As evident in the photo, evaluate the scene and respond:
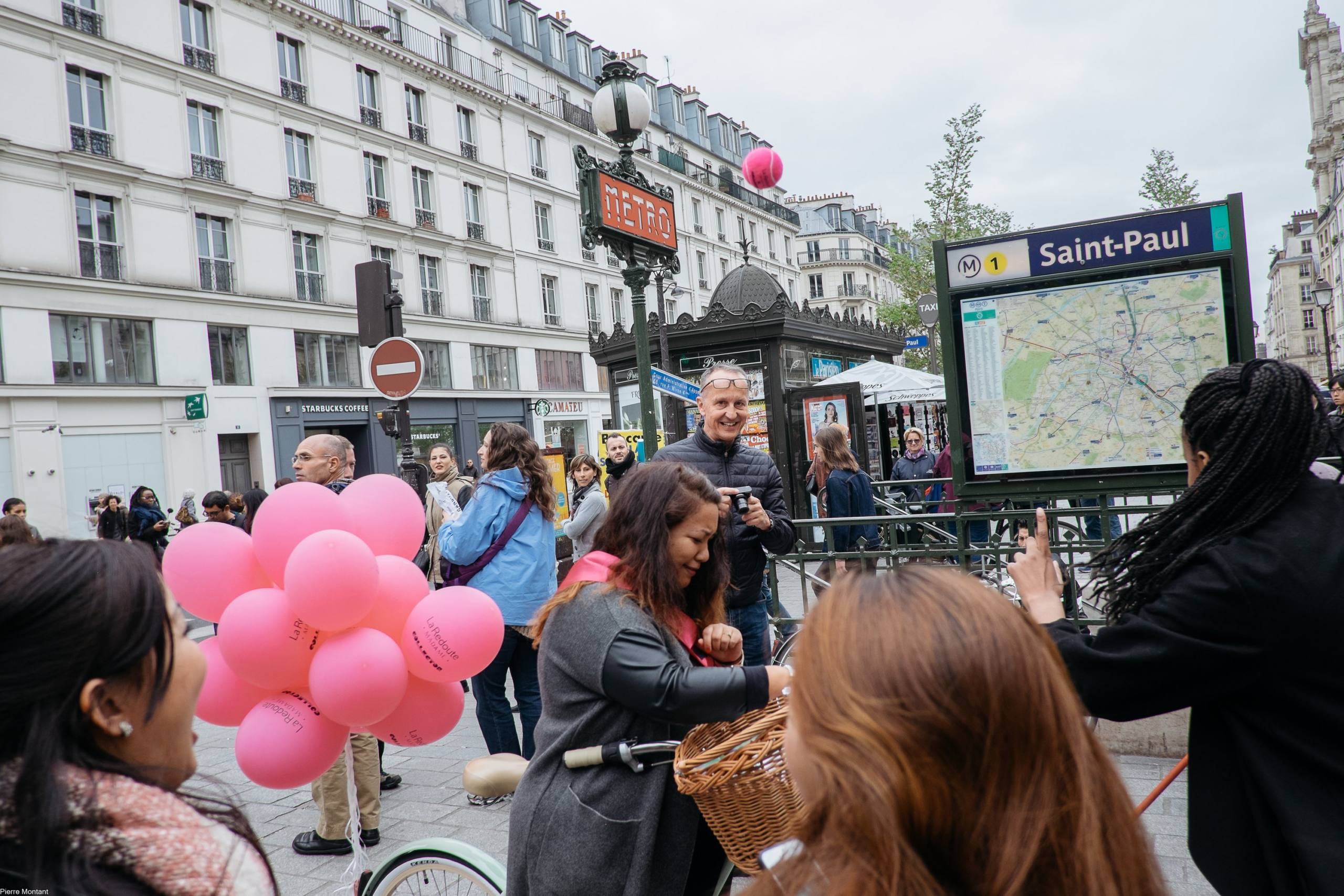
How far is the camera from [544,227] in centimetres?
3625

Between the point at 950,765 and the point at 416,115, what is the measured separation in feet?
109

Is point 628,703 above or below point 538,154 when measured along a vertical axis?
below

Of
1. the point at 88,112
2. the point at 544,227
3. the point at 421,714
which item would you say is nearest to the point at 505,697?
the point at 421,714

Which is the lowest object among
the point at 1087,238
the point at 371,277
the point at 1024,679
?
the point at 1024,679

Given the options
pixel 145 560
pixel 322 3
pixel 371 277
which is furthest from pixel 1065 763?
pixel 322 3

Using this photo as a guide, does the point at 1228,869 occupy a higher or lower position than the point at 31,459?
lower

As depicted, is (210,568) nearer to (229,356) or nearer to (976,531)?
(976,531)

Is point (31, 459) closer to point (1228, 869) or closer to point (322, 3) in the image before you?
point (322, 3)

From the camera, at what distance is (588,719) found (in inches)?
86.2

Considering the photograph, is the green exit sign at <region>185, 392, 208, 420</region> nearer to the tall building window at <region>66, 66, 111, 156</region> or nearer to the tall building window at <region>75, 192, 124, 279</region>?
the tall building window at <region>75, 192, 124, 279</region>

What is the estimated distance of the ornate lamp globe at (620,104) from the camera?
6.66 m

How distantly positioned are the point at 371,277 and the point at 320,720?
694 centimetres

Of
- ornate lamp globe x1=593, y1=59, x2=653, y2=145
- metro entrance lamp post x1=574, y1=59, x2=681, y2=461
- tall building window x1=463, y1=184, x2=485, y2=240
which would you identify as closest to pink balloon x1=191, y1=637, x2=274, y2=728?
metro entrance lamp post x1=574, y1=59, x2=681, y2=461

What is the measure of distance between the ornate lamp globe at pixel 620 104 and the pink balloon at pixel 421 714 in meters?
4.75
